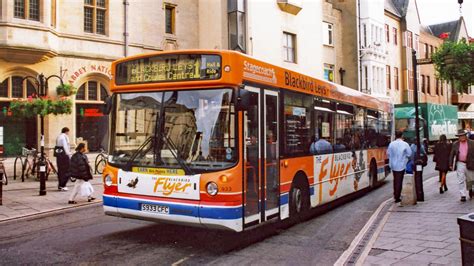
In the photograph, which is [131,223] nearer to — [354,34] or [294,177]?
[294,177]

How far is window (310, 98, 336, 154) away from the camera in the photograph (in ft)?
31.7

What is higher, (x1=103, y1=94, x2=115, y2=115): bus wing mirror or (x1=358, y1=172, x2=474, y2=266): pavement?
(x1=103, y1=94, x2=115, y2=115): bus wing mirror

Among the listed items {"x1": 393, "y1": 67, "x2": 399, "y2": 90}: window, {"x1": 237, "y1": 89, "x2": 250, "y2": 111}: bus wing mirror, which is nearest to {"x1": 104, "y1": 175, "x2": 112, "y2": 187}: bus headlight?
{"x1": 237, "y1": 89, "x2": 250, "y2": 111}: bus wing mirror

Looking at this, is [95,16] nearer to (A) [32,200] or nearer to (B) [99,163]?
(B) [99,163]

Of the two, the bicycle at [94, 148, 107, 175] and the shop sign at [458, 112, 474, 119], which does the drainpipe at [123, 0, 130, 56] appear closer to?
the bicycle at [94, 148, 107, 175]

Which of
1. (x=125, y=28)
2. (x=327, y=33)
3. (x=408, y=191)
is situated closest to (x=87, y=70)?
(x=125, y=28)

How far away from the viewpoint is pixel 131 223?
29.3 ft

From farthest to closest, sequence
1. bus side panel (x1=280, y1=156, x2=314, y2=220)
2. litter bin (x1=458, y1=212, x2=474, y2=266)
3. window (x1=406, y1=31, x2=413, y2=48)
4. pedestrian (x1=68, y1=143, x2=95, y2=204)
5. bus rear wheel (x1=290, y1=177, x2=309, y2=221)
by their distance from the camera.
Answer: window (x1=406, y1=31, x2=413, y2=48) → pedestrian (x1=68, y1=143, x2=95, y2=204) → bus rear wheel (x1=290, y1=177, x2=309, y2=221) → bus side panel (x1=280, y1=156, x2=314, y2=220) → litter bin (x1=458, y1=212, x2=474, y2=266)

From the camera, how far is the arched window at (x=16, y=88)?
17.5 m

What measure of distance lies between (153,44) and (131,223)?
1493 centimetres

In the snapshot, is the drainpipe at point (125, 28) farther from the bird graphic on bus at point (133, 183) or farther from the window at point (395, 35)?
the window at point (395, 35)

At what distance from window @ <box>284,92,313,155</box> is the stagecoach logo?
0.63 metres

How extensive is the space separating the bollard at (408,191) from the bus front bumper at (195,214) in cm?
559

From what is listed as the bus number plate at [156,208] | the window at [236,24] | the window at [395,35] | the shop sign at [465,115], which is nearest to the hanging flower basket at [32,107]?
the bus number plate at [156,208]
